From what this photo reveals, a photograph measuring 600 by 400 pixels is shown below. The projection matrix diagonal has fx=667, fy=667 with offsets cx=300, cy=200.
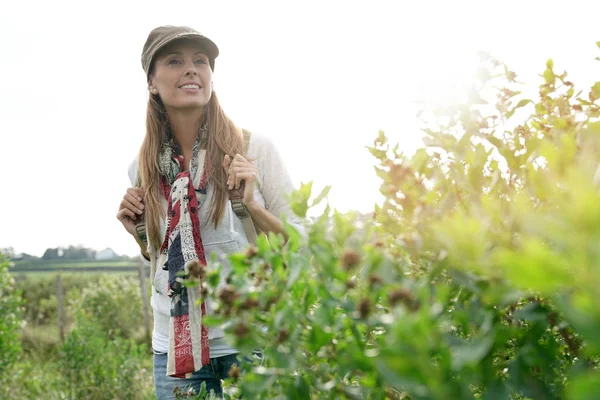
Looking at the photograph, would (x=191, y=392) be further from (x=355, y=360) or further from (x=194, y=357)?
(x=355, y=360)

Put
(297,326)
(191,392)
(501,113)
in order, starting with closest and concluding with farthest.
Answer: (297,326)
(501,113)
(191,392)

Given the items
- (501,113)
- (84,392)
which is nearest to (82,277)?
(84,392)

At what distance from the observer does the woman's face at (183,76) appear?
9.13 feet

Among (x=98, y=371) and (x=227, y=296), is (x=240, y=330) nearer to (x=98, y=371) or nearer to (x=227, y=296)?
(x=227, y=296)

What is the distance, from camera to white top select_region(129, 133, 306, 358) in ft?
8.65

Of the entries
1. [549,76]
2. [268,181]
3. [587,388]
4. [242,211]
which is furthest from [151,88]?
[587,388]

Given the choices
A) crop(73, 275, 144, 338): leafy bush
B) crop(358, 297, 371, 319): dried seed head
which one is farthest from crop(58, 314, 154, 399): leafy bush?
crop(358, 297, 371, 319): dried seed head

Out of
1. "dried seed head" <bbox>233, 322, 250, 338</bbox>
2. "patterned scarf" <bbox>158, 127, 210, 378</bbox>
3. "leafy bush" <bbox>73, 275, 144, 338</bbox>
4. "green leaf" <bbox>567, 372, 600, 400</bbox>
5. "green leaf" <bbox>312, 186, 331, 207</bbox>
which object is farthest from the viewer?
"leafy bush" <bbox>73, 275, 144, 338</bbox>

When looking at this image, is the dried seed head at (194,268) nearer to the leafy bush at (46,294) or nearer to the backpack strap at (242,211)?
the backpack strap at (242,211)

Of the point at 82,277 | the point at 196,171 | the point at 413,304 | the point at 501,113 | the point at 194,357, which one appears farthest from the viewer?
the point at 82,277

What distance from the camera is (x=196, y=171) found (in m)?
2.87

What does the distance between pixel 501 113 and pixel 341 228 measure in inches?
20.6

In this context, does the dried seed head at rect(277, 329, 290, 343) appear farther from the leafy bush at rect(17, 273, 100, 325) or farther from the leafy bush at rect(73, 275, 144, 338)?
the leafy bush at rect(17, 273, 100, 325)

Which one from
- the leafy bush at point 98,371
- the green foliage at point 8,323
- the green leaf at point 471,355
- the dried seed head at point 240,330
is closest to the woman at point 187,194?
the dried seed head at point 240,330
